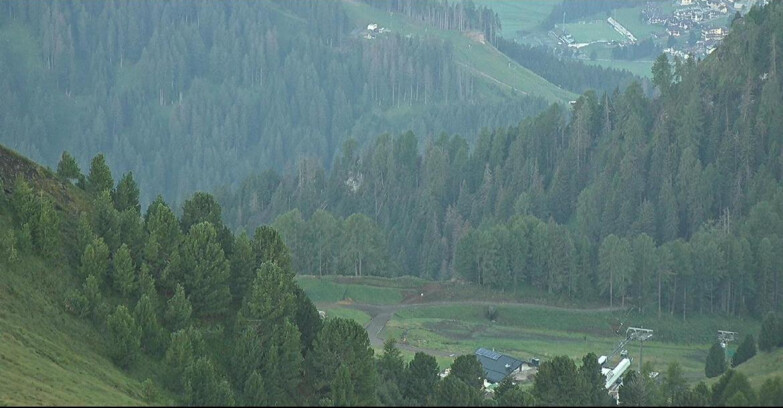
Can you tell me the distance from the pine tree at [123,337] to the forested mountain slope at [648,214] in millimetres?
81768

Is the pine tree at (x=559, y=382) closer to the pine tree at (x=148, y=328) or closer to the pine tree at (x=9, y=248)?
the pine tree at (x=148, y=328)

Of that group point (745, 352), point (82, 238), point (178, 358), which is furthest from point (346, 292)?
point (178, 358)

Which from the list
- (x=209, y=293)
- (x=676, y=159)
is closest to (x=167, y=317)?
(x=209, y=293)

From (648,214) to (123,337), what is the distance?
109355 millimetres

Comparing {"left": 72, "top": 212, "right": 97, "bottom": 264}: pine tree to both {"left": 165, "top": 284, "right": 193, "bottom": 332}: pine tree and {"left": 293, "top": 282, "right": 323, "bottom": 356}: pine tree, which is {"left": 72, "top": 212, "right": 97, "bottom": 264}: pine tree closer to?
{"left": 165, "top": 284, "right": 193, "bottom": 332}: pine tree

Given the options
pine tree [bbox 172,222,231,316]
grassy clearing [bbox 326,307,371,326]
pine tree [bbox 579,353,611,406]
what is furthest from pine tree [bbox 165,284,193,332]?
grassy clearing [bbox 326,307,371,326]

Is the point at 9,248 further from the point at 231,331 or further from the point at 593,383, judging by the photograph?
the point at 593,383

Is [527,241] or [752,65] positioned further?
[752,65]

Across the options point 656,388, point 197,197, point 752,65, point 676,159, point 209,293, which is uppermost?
point 752,65

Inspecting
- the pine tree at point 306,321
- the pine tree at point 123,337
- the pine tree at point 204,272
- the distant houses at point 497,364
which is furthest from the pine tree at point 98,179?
the distant houses at point 497,364

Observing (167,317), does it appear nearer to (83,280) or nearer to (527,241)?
(83,280)

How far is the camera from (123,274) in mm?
84625

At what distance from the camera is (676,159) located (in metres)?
179

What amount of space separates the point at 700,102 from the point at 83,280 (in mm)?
115781
